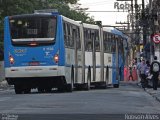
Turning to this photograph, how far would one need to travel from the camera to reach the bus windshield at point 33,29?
29.4 m

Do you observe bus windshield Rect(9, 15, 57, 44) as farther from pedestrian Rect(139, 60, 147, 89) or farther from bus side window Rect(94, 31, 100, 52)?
pedestrian Rect(139, 60, 147, 89)

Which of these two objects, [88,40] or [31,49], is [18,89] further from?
[88,40]

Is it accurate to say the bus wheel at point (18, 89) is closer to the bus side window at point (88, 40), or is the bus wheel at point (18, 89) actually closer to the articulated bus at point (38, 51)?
the articulated bus at point (38, 51)

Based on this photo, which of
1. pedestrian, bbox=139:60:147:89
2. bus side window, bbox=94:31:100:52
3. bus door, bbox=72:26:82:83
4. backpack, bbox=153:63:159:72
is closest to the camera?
bus door, bbox=72:26:82:83

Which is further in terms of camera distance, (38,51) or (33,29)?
(33,29)

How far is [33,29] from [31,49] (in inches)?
34.8

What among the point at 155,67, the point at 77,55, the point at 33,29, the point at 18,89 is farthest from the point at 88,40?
the point at 33,29

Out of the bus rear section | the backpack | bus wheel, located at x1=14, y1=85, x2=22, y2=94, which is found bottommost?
bus wheel, located at x1=14, y1=85, x2=22, y2=94

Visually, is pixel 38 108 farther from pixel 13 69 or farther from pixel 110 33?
pixel 110 33

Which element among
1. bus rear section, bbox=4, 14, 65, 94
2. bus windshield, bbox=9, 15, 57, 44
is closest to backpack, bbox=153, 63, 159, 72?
bus rear section, bbox=4, 14, 65, 94

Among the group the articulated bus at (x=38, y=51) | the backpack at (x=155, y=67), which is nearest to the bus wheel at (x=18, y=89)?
the articulated bus at (x=38, y=51)

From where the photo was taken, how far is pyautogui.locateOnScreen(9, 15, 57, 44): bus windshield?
29.4m

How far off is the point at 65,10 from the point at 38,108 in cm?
6587

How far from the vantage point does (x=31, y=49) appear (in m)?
29.4
